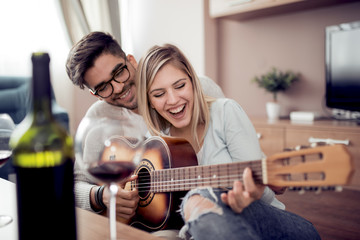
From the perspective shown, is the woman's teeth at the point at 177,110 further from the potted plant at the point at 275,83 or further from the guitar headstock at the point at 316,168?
the potted plant at the point at 275,83

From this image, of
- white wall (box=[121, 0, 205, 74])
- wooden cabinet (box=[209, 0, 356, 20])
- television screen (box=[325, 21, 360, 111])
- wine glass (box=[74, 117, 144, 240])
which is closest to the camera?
wine glass (box=[74, 117, 144, 240])

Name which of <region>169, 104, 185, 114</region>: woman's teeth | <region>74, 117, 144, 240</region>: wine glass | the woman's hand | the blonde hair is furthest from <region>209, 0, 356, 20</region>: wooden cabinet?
<region>74, 117, 144, 240</region>: wine glass

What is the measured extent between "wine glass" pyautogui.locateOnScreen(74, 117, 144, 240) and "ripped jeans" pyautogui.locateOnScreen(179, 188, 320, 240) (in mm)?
229

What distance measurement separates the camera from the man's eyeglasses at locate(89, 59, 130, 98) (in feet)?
4.83

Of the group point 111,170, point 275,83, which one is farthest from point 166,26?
point 111,170

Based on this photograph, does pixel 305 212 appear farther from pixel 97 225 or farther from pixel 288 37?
pixel 97 225

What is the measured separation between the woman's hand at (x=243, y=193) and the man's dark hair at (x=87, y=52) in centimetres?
94

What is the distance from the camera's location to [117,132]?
0.63 m

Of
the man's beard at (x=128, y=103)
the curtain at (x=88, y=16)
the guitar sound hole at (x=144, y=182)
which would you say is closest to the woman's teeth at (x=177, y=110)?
the guitar sound hole at (x=144, y=182)

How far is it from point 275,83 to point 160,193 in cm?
184

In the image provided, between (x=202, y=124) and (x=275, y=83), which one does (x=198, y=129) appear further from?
(x=275, y=83)

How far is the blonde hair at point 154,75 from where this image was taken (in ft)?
4.02

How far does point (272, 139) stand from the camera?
7.76 feet

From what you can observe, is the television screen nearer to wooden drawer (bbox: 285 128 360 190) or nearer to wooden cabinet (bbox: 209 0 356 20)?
wooden cabinet (bbox: 209 0 356 20)
